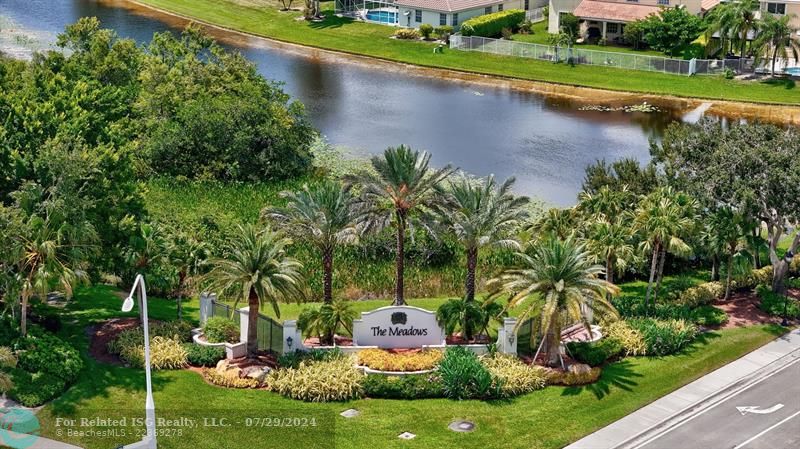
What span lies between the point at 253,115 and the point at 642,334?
33.5 metres

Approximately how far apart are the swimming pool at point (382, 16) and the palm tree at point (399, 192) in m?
73.4

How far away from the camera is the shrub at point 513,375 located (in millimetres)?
46500

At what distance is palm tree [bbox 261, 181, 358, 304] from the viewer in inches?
2053

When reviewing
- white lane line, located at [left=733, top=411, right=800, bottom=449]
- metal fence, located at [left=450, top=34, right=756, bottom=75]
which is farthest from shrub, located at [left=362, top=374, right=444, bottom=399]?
metal fence, located at [left=450, top=34, right=756, bottom=75]

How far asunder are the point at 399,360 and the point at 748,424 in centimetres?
1424

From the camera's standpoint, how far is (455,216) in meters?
52.2

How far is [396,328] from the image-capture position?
5006 centimetres

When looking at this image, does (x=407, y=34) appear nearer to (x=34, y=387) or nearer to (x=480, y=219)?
(x=480, y=219)

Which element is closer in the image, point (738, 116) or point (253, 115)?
point (253, 115)

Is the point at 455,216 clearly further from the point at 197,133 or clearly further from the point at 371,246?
the point at 197,133

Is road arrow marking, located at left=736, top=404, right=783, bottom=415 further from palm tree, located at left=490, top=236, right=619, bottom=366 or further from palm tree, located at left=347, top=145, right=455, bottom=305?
palm tree, located at left=347, top=145, right=455, bottom=305

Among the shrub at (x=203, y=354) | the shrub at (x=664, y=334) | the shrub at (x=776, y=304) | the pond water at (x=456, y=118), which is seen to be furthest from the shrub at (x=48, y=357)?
the pond water at (x=456, y=118)

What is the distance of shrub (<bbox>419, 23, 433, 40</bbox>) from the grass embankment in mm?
1323

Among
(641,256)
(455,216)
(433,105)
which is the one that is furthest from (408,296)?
(433,105)
